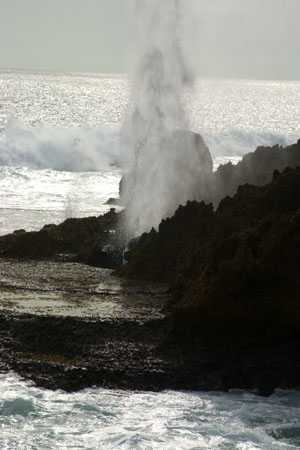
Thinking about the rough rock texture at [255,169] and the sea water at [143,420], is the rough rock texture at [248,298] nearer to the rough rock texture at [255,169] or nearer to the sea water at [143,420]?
the sea water at [143,420]

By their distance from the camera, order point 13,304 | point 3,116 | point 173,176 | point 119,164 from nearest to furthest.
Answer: point 13,304 → point 173,176 → point 119,164 → point 3,116

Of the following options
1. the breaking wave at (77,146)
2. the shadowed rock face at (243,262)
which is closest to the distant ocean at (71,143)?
the breaking wave at (77,146)

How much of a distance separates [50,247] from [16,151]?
55.7 m

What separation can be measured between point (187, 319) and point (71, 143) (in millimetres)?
71956

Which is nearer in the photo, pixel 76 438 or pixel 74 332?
pixel 76 438

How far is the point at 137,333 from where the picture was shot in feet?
64.6

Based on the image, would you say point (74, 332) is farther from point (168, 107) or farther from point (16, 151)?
point (16, 151)

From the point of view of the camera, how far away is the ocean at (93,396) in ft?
52.9

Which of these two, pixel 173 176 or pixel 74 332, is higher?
pixel 173 176

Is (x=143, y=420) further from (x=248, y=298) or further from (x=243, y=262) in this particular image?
(x=243, y=262)

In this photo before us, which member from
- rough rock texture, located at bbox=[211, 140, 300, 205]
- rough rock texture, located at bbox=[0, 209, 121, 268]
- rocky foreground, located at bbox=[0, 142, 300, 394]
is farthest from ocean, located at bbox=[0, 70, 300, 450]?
rough rock texture, located at bbox=[0, 209, 121, 268]

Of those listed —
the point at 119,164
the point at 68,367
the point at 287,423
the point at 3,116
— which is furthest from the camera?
the point at 3,116

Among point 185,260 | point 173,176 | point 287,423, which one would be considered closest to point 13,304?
point 185,260

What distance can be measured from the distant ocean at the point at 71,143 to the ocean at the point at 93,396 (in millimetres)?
105
